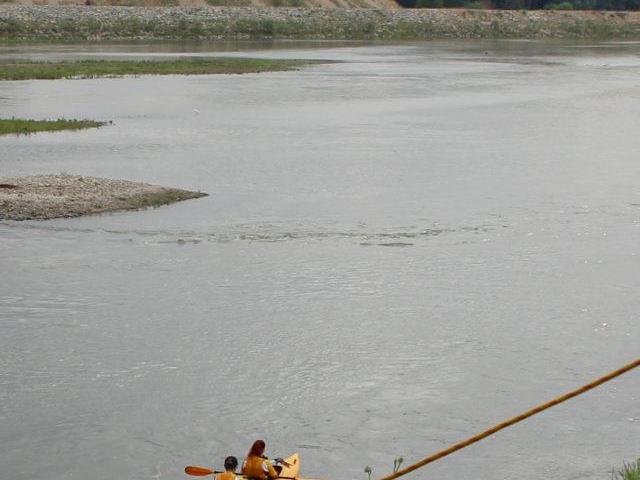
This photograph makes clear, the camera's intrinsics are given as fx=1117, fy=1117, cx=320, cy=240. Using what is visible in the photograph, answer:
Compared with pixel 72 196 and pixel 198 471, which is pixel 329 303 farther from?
pixel 72 196

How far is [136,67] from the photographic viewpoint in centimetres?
6575

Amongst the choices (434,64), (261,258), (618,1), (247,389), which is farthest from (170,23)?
(247,389)

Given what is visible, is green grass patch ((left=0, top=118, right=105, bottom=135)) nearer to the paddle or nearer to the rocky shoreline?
the rocky shoreline

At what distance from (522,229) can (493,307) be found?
627cm

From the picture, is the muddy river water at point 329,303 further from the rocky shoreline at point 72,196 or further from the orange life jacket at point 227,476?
the orange life jacket at point 227,476

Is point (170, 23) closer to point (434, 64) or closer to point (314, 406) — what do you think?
point (434, 64)

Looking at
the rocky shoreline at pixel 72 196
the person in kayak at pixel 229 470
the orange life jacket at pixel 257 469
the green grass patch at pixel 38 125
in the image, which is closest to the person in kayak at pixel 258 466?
the orange life jacket at pixel 257 469

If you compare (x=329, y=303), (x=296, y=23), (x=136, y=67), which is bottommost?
(x=329, y=303)

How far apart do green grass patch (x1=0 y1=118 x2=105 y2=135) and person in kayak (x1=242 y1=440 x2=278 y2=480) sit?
2949 cm

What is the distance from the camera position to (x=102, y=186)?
95.5 ft

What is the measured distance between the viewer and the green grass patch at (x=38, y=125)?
39.9 meters

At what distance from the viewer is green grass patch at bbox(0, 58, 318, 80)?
199 ft

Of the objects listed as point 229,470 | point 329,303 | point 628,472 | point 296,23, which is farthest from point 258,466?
point 296,23

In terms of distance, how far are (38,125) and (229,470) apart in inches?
1202
